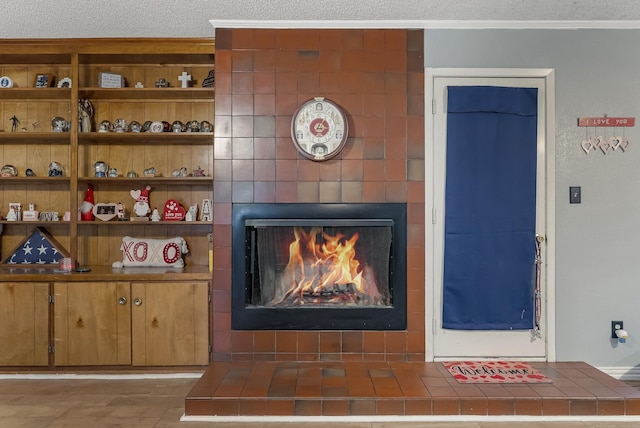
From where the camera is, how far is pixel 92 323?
3305mm

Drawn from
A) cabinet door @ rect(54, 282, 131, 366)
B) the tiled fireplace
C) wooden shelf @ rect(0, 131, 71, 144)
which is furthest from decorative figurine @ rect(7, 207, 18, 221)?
the tiled fireplace

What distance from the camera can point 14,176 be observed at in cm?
368

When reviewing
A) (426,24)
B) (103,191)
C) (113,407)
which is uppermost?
(426,24)

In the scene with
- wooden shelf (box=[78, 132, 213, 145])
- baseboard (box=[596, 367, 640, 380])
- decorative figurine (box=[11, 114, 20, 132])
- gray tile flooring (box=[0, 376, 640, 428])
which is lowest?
gray tile flooring (box=[0, 376, 640, 428])

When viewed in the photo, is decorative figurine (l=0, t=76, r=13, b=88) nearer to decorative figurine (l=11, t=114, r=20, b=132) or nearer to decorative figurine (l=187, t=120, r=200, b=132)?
decorative figurine (l=11, t=114, r=20, b=132)

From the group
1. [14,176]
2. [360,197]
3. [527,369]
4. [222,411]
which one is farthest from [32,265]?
[527,369]

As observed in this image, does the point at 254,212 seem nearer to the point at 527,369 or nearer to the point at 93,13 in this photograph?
the point at 93,13

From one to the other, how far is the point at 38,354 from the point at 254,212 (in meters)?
1.62

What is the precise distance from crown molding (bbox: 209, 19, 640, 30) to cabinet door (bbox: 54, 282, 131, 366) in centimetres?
182

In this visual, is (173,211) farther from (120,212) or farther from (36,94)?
(36,94)

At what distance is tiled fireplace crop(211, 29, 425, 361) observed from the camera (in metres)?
3.30

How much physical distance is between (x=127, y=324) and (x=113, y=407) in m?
0.62

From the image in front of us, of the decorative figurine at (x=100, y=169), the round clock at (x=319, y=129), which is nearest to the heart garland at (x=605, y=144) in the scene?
the round clock at (x=319, y=129)

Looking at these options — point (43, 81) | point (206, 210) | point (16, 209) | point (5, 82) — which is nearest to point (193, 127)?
point (206, 210)
